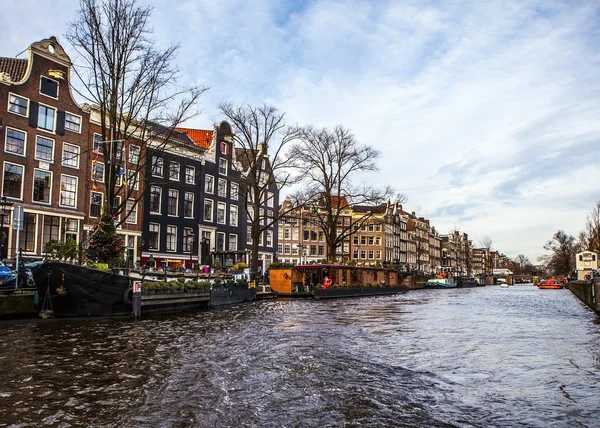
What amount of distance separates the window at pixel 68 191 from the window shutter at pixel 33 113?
4.12m

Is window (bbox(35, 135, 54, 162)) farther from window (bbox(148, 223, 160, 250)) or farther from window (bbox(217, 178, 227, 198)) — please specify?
window (bbox(217, 178, 227, 198))

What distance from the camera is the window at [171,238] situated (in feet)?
156

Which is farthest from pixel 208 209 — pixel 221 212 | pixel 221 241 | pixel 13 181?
pixel 13 181

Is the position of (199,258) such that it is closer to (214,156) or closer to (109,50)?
(214,156)

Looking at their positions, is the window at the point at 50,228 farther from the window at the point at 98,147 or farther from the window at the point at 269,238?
the window at the point at 269,238

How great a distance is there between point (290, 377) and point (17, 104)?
31.3m

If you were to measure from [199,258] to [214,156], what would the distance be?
11062 millimetres

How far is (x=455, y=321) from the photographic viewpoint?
23.8 meters

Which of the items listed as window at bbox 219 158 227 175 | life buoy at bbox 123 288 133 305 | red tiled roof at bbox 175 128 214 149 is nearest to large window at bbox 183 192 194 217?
window at bbox 219 158 227 175

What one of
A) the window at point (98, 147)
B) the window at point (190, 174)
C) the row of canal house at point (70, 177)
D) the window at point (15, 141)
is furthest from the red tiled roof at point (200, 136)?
the window at point (15, 141)

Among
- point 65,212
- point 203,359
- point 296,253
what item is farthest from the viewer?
point 296,253

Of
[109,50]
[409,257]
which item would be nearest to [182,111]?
[109,50]

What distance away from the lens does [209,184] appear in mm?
53656

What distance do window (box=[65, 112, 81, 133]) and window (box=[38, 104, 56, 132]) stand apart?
1128mm
